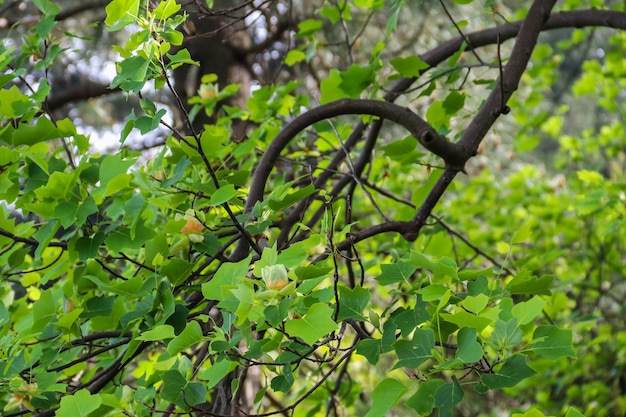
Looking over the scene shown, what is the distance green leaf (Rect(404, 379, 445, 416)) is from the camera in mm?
866

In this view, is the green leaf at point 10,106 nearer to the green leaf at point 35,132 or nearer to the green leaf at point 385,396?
the green leaf at point 35,132

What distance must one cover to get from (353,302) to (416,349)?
0.13 meters

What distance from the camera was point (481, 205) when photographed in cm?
373

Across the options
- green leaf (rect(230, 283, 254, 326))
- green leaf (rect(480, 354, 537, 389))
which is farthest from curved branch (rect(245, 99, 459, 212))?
green leaf (rect(480, 354, 537, 389))

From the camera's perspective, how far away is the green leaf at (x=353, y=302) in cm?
94

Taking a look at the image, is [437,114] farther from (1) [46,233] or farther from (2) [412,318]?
(1) [46,233]

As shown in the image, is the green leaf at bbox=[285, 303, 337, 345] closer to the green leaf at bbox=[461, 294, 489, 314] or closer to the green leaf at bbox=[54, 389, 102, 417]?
the green leaf at bbox=[461, 294, 489, 314]

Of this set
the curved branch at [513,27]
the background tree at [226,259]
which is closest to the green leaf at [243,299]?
the background tree at [226,259]

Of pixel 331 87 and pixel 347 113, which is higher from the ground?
pixel 331 87

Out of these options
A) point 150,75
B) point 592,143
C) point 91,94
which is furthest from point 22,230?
point 592,143

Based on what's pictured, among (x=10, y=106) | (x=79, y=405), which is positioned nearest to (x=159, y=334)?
(x=79, y=405)

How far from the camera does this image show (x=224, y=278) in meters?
0.95

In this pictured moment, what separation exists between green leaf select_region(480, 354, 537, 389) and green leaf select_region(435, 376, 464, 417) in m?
0.04

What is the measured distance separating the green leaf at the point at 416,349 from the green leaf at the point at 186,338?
0.87ft
